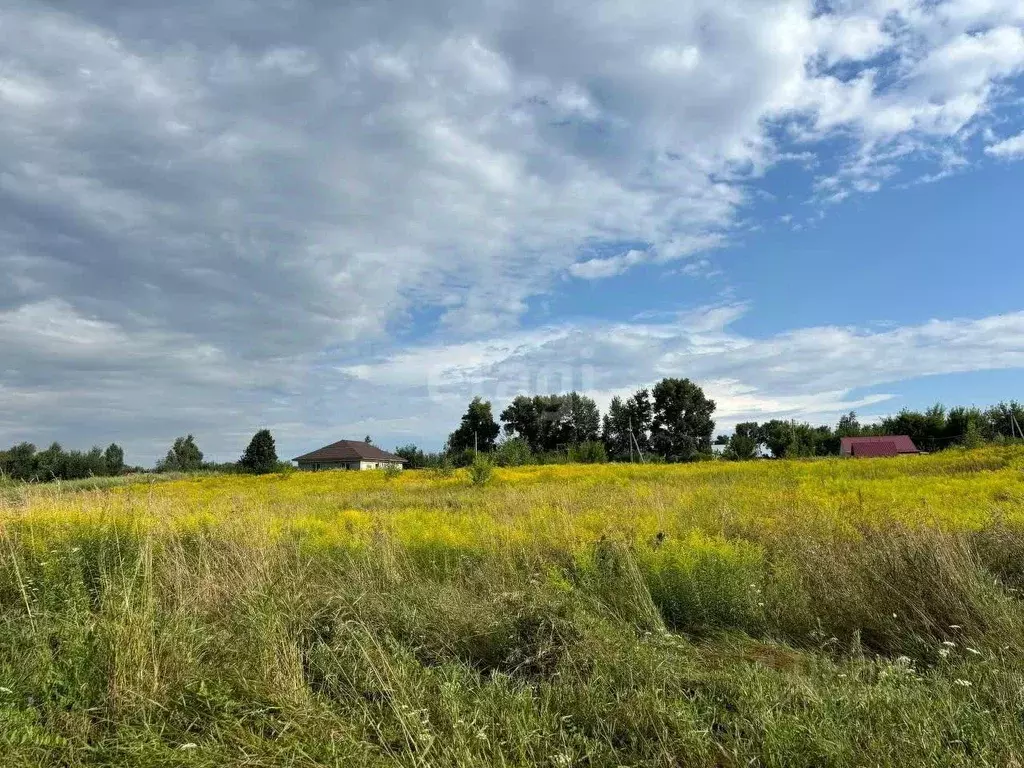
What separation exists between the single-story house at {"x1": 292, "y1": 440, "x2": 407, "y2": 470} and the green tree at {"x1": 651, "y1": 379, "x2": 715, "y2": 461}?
30.7 meters

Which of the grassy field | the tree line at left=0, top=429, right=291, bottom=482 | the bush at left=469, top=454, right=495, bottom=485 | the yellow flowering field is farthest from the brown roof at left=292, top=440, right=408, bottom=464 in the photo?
the grassy field

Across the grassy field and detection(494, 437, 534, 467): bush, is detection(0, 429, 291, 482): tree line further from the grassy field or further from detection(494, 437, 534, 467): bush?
the grassy field

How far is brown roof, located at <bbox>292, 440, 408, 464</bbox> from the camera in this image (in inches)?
2803

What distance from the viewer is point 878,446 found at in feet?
190

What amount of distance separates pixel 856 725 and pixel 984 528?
6162 millimetres

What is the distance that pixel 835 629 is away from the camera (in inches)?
231

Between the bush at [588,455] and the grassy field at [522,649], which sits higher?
the bush at [588,455]

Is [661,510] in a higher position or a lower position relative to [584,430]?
lower

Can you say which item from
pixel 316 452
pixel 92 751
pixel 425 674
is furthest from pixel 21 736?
pixel 316 452

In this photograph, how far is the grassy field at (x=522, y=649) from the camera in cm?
329

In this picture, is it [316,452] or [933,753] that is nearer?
[933,753]

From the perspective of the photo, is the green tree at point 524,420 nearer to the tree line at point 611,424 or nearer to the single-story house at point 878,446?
the tree line at point 611,424

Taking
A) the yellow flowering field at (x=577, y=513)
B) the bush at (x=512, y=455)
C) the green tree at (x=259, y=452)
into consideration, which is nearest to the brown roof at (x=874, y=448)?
the bush at (x=512, y=455)

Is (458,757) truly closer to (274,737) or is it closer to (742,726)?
(274,737)
